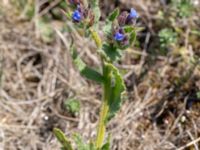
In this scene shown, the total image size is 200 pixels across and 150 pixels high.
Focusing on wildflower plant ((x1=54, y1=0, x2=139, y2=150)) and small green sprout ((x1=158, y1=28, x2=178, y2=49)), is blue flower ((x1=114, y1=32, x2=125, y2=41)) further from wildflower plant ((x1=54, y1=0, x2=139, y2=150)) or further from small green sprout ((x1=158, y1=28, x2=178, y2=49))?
small green sprout ((x1=158, y1=28, x2=178, y2=49))

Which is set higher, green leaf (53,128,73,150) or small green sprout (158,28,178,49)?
small green sprout (158,28,178,49)

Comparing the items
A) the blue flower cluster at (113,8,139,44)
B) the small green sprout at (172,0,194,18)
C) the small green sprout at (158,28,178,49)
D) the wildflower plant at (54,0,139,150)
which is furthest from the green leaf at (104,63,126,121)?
the small green sprout at (172,0,194,18)

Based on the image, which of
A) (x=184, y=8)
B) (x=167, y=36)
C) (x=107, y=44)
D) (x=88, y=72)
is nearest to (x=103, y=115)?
(x=88, y=72)

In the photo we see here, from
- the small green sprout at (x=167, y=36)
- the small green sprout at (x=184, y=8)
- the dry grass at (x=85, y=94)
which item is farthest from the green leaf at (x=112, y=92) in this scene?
the small green sprout at (x=184, y=8)

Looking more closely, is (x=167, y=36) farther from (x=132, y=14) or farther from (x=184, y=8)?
(x=132, y=14)

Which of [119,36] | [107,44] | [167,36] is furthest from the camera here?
[167,36]

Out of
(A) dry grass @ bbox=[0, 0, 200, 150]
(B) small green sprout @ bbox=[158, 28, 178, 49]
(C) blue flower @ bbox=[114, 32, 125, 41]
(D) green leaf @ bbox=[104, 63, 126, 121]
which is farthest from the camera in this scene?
(B) small green sprout @ bbox=[158, 28, 178, 49]
